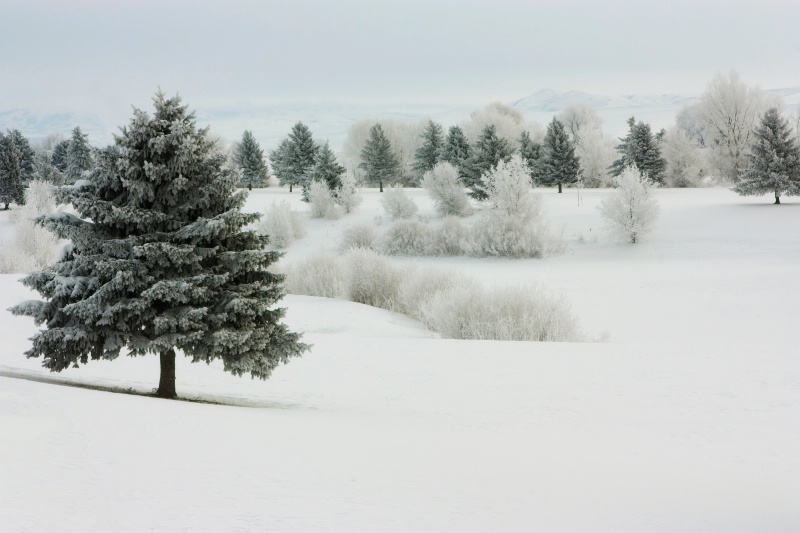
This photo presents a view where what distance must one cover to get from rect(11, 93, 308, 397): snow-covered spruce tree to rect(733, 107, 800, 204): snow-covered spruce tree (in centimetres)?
3926

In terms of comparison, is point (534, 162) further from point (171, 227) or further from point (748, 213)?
point (171, 227)

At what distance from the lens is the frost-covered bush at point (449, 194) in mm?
47906

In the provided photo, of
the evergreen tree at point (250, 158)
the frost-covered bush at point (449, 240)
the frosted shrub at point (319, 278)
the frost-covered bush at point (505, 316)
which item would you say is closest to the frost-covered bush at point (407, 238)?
the frost-covered bush at point (449, 240)

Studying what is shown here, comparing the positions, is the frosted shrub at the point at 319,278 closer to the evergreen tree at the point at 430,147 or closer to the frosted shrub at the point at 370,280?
the frosted shrub at the point at 370,280

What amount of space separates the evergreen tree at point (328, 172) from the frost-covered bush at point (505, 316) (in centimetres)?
3466

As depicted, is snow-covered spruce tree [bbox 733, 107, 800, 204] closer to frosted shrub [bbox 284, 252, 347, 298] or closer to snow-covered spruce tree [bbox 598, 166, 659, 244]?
snow-covered spruce tree [bbox 598, 166, 659, 244]

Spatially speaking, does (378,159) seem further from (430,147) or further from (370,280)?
(370,280)

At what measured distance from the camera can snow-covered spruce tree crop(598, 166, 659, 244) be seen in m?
36.4

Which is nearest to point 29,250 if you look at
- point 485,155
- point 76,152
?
point 76,152

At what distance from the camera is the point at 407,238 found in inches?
1587

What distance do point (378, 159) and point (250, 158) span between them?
10704mm

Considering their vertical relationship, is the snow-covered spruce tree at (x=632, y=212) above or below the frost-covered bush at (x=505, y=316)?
above

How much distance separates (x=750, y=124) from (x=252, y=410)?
57758 millimetres

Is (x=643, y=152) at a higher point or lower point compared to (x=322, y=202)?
higher
